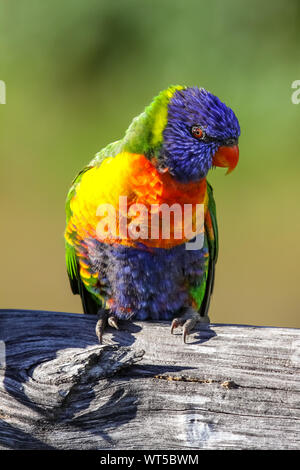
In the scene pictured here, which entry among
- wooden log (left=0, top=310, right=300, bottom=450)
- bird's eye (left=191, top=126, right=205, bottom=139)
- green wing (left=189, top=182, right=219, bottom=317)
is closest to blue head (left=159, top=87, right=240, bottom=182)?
bird's eye (left=191, top=126, right=205, bottom=139)

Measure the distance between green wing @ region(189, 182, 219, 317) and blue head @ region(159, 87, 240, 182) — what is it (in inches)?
16.9

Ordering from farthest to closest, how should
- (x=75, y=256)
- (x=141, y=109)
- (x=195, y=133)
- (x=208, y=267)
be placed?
1. (x=141, y=109)
2. (x=208, y=267)
3. (x=75, y=256)
4. (x=195, y=133)

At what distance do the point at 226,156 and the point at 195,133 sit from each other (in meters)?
0.22

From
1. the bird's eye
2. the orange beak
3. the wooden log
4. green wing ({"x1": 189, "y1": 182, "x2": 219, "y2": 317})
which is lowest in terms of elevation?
the wooden log

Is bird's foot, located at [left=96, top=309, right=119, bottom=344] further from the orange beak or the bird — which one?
the orange beak

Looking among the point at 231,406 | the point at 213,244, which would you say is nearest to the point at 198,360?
the point at 231,406

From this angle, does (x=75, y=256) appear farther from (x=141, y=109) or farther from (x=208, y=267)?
(x=141, y=109)

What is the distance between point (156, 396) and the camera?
214 centimetres

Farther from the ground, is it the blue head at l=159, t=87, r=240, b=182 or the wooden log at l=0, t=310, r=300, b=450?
the blue head at l=159, t=87, r=240, b=182

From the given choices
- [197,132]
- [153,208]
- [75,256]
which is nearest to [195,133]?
[197,132]

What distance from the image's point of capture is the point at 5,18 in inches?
207

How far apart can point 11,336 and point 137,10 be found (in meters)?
4.33

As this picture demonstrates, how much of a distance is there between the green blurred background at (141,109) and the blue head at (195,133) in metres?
3.04

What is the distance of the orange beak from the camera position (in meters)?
2.64
